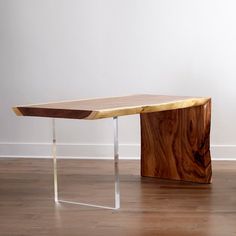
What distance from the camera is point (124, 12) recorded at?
13.4 feet

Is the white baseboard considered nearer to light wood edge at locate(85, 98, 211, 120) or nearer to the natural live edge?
light wood edge at locate(85, 98, 211, 120)

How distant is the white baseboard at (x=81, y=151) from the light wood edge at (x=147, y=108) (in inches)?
33.4

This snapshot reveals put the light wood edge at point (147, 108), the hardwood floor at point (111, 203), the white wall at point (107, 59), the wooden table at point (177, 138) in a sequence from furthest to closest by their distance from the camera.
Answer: the white wall at point (107, 59) → the wooden table at point (177, 138) → the light wood edge at point (147, 108) → the hardwood floor at point (111, 203)

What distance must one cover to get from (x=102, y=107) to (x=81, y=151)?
5.11ft

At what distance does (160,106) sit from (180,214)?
54cm

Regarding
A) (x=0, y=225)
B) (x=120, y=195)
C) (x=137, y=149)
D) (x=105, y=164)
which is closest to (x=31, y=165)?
(x=105, y=164)

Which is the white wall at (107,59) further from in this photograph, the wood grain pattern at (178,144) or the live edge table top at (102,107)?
the live edge table top at (102,107)

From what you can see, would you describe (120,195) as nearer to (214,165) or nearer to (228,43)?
(214,165)

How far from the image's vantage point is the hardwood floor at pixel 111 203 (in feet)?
8.00

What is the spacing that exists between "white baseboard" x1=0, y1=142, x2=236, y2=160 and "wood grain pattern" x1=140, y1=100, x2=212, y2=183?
683 mm

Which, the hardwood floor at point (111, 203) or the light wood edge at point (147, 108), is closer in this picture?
the hardwood floor at point (111, 203)

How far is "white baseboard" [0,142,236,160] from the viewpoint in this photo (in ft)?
13.3

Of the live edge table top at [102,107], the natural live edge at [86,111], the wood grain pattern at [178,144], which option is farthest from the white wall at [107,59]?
the natural live edge at [86,111]

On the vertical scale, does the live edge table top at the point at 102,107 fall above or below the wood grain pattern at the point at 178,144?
above
